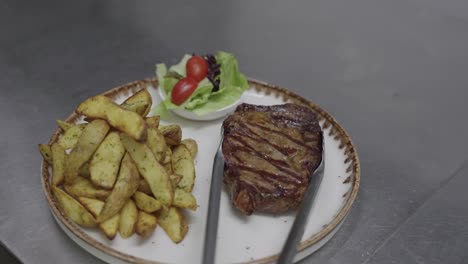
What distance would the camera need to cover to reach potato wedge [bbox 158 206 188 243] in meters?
2.19

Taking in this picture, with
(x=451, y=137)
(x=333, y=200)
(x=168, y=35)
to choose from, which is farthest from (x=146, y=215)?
(x=168, y=35)

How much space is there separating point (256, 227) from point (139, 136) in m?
0.67

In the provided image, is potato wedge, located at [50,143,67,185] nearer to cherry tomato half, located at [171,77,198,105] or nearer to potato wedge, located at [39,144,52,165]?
potato wedge, located at [39,144,52,165]

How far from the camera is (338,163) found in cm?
274

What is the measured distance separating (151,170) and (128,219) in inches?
8.9

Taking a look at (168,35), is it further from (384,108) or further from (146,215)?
(146,215)

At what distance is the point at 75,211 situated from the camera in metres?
2.15

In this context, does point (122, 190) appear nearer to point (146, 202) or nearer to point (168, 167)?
point (146, 202)

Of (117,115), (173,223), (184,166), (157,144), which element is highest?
(117,115)

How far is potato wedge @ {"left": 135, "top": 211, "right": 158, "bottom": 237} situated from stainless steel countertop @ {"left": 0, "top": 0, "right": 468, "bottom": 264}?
A: 0.30 m

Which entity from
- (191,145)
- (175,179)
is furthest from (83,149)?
(191,145)

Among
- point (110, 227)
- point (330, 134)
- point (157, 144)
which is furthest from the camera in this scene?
point (330, 134)

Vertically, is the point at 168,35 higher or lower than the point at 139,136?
lower

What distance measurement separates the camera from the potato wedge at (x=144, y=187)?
2.25 metres
